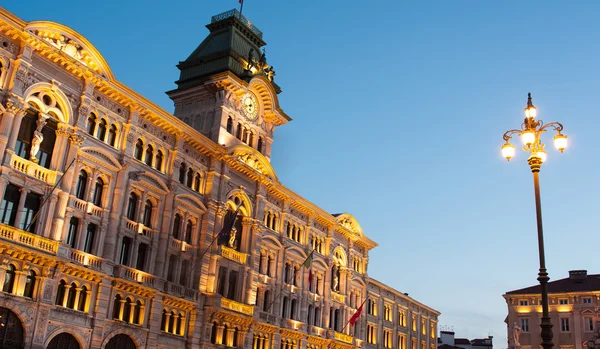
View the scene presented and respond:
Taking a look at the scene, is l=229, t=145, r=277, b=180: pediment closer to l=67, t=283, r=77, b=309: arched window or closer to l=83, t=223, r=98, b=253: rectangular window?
l=83, t=223, r=98, b=253: rectangular window

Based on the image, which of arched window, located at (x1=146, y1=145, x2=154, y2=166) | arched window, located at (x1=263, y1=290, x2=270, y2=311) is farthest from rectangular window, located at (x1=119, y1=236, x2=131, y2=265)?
arched window, located at (x1=263, y1=290, x2=270, y2=311)

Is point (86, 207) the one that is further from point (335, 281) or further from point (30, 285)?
point (335, 281)

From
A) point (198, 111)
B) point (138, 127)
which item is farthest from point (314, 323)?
point (138, 127)

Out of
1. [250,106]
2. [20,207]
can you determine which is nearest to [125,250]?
[20,207]

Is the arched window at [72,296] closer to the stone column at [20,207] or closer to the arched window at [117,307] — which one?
the arched window at [117,307]

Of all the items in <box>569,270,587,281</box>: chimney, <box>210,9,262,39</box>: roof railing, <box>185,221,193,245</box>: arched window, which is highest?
<box>210,9,262,39</box>: roof railing

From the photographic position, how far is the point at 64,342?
37.4 meters

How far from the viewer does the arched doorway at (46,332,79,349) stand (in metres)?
36.9

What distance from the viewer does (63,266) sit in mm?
36969

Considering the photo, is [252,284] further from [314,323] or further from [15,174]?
[15,174]

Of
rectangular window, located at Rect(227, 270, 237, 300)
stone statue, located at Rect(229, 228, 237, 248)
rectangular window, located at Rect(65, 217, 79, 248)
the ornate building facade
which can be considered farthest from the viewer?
stone statue, located at Rect(229, 228, 237, 248)

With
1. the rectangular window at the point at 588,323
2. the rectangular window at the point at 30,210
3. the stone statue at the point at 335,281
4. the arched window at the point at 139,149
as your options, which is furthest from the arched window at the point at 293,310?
the rectangular window at the point at 588,323

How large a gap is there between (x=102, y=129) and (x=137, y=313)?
1171 centimetres

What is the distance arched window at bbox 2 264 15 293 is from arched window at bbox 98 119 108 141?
10055mm
